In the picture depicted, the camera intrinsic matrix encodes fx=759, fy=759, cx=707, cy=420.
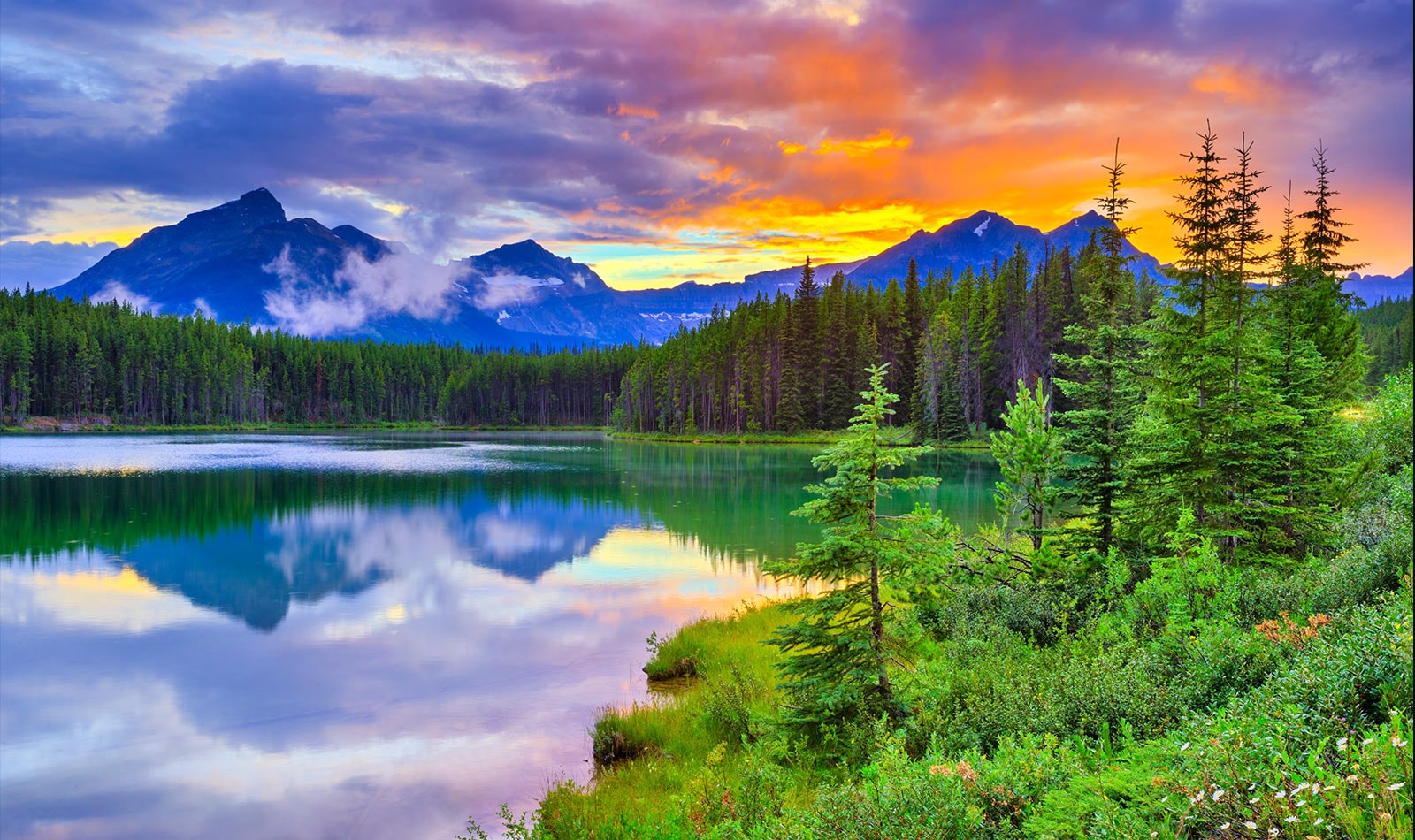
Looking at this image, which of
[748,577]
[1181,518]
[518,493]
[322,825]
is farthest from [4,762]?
[518,493]

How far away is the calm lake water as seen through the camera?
12289 mm

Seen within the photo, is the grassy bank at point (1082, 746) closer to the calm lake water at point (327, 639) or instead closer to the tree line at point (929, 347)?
the calm lake water at point (327, 639)

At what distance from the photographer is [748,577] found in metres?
26.6

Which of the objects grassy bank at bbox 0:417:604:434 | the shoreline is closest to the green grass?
the shoreline

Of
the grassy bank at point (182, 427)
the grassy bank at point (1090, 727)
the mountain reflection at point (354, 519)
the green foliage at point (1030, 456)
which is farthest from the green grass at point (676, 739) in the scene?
the grassy bank at point (182, 427)

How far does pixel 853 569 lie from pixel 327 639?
16245 mm

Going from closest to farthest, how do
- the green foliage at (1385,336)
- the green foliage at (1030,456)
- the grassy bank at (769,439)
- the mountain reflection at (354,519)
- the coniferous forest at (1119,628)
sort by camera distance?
the coniferous forest at (1119,628)
the green foliage at (1030,456)
the mountain reflection at (354,519)
the grassy bank at (769,439)
the green foliage at (1385,336)

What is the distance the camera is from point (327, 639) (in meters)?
20.7

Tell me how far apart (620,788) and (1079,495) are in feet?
44.3

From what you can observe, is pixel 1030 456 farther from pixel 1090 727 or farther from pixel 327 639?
pixel 327 639

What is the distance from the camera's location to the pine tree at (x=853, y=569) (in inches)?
418

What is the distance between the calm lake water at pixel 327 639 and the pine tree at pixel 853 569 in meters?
A: 4.46

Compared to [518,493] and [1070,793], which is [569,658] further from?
[518,493]

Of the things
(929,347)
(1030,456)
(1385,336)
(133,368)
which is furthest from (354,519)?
(1385,336)
